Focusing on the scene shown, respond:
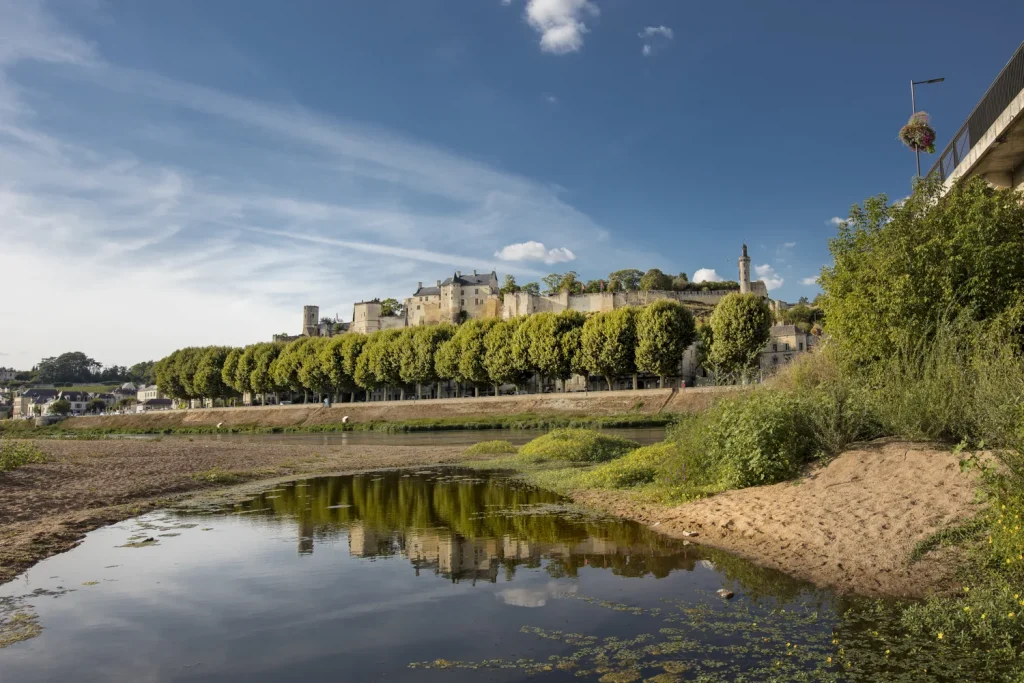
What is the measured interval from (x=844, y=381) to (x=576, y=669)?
12601mm

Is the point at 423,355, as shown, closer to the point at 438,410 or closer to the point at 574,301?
the point at 438,410

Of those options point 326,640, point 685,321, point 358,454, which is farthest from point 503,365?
point 326,640

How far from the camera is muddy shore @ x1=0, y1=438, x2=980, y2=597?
9.23 metres

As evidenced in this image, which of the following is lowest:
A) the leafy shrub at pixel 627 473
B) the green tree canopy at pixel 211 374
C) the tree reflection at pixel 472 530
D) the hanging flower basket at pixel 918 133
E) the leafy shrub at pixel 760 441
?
the tree reflection at pixel 472 530

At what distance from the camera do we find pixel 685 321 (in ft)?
243

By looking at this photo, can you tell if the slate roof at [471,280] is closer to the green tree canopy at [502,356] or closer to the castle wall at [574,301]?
the castle wall at [574,301]

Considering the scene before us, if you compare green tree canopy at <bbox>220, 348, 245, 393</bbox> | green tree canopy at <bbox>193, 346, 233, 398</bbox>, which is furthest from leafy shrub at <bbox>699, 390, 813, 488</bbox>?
green tree canopy at <bbox>193, 346, 233, 398</bbox>

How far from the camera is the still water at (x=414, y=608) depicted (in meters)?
6.68

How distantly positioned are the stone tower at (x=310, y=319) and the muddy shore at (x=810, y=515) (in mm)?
166084

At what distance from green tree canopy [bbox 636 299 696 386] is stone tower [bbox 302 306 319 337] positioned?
127 meters

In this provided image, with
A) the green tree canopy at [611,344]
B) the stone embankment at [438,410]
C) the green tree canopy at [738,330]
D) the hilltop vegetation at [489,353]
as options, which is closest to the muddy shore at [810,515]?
the stone embankment at [438,410]

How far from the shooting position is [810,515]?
36.8 ft

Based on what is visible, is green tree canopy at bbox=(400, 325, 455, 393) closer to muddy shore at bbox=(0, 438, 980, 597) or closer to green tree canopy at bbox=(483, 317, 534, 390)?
green tree canopy at bbox=(483, 317, 534, 390)

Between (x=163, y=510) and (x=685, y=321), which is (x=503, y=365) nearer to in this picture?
(x=685, y=321)
